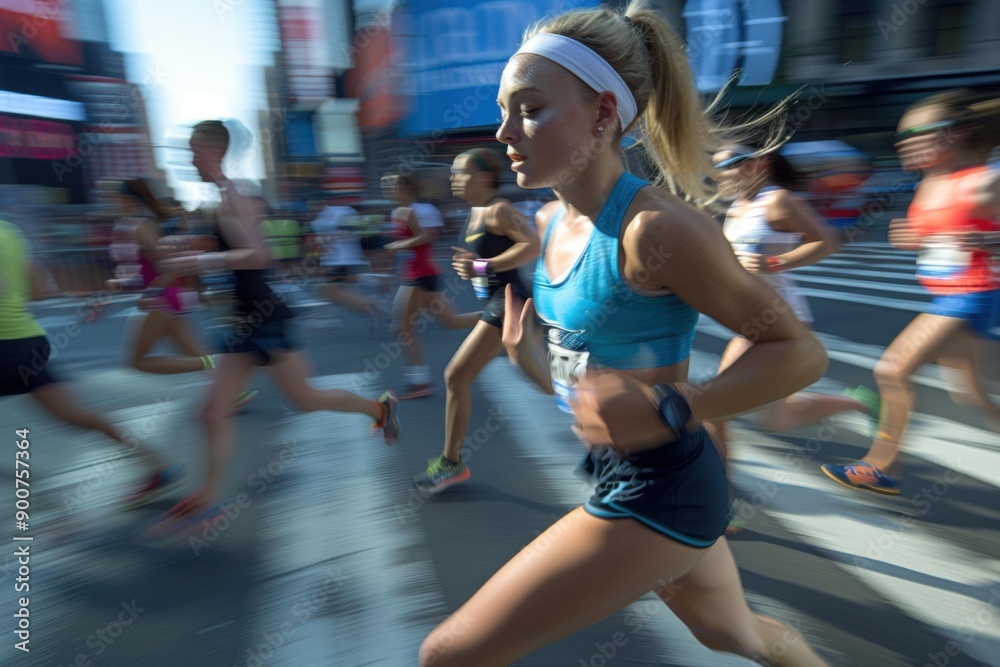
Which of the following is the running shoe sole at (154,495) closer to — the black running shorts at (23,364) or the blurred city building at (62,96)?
the black running shorts at (23,364)

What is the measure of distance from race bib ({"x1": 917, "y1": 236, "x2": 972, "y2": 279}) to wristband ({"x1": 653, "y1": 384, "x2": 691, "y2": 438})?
2.93 metres

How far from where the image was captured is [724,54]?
100ft

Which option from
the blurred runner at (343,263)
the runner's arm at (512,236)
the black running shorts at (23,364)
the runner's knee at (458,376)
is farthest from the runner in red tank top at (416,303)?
the black running shorts at (23,364)

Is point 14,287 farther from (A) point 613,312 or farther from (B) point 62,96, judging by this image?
(B) point 62,96

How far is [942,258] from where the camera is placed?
3510mm

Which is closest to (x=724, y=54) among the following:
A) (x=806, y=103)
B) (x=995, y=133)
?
(x=806, y=103)

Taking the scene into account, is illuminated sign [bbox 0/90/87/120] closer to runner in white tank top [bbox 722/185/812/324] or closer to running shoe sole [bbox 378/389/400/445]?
running shoe sole [bbox 378/389/400/445]

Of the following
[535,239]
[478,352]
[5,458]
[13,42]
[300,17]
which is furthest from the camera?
[300,17]

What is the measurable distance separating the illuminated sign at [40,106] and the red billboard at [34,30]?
6.97 ft

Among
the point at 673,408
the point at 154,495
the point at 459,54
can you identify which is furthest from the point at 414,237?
the point at 459,54

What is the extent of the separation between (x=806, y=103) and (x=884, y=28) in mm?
6529

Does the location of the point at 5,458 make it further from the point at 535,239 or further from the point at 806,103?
the point at 806,103

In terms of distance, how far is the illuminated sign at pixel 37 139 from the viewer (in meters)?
34.3

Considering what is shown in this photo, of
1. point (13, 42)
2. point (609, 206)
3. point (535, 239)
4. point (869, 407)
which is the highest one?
point (13, 42)
